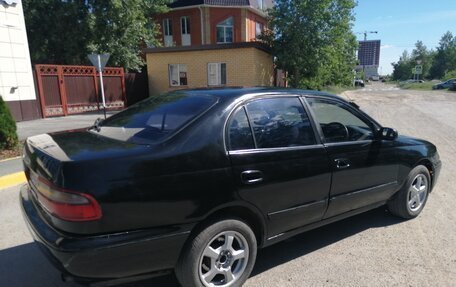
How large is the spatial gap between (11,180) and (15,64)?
9.44 m

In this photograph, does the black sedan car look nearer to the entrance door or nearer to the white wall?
the white wall

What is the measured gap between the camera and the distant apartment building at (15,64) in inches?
520

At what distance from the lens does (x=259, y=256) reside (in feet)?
11.9

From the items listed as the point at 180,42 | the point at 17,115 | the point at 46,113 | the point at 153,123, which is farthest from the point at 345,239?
the point at 180,42

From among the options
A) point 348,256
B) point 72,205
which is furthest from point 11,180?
point 348,256

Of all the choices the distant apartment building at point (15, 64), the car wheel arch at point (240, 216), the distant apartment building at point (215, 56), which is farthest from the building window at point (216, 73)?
the car wheel arch at point (240, 216)

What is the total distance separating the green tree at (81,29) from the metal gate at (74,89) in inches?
115

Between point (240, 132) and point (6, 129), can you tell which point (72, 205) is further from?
point (6, 129)

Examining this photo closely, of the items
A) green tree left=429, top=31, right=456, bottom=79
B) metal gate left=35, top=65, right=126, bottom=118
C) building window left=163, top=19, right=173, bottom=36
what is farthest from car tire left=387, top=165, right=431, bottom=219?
green tree left=429, top=31, right=456, bottom=79

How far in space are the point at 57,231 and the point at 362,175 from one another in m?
2.86

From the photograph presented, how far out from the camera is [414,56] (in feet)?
375

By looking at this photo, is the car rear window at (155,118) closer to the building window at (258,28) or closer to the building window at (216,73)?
the building window at (216,73)

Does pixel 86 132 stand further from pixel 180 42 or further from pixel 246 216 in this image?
pixel 180 42

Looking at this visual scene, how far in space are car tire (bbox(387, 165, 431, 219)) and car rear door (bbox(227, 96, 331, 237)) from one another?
1407 millimetres
